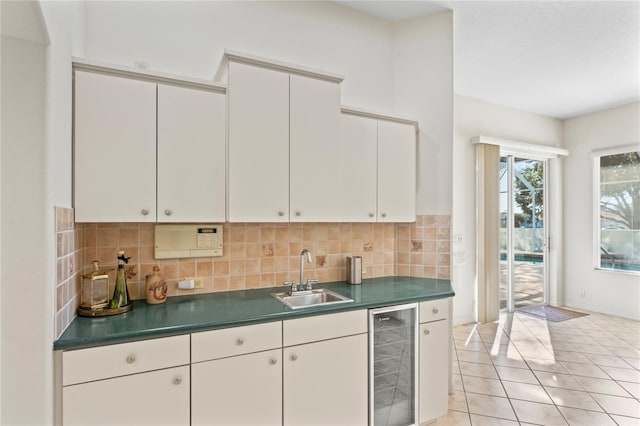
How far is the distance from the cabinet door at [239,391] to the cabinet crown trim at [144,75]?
1.51 metres

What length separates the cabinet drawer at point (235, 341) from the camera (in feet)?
5.32

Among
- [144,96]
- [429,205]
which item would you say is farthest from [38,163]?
[429,205]

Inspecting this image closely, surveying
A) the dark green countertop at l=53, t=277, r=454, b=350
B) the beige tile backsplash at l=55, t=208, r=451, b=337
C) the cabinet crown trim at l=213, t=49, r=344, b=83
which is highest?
the cabinet crown trim at l=213, t=49, r=344, b=83

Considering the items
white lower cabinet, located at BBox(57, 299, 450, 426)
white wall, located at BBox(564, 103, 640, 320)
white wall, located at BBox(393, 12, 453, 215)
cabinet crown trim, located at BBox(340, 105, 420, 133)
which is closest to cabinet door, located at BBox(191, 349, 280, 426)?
white lower cabinet, located at BBox(57, 299, 450, 426)

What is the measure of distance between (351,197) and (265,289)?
0.90 meters

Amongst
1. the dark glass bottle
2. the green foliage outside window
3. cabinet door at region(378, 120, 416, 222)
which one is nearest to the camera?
the dark glass bottle

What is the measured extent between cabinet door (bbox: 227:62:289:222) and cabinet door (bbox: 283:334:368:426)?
820 millimetres

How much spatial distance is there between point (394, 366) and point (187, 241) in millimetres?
1571

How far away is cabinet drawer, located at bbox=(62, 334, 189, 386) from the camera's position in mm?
1396

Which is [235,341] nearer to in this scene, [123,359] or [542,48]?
[123,359]

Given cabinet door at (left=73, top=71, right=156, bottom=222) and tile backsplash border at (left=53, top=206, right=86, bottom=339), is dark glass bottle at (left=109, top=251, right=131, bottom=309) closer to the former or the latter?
tile backsplash border at (left=53, top=206, right=86, bottom=339)

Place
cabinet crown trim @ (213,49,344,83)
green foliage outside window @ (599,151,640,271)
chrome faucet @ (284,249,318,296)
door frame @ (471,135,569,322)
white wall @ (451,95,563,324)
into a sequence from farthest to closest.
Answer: green foliage outside window @ (599,151,640,271)
door frame @ (471,135,569,322)
white wall @ (451,95,563,324)
chrome faucet @ (284,249,318,296)
cabinet crown trim @ (213,49,344,83)

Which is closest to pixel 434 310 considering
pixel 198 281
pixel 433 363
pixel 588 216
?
pixel 433 363

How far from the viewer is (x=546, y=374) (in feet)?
9.89
